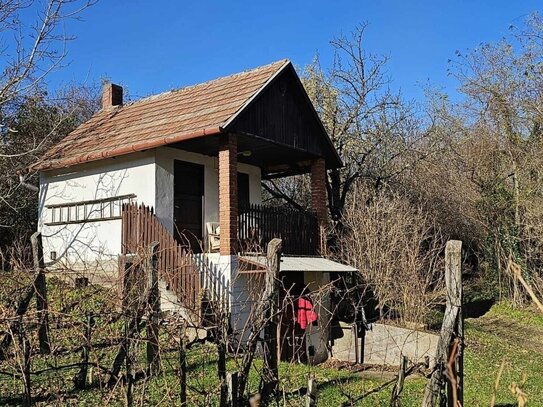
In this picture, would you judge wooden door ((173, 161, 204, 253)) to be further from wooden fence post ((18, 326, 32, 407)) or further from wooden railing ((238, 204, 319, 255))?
wooden fence post ((18, 326, 32, 407))

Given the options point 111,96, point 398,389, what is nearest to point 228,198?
point 398,389

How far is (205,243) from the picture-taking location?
14.7 m

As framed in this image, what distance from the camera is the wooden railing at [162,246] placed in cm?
1130

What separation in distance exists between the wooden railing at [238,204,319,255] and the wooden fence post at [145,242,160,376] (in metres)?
5.91

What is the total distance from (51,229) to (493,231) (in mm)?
15797

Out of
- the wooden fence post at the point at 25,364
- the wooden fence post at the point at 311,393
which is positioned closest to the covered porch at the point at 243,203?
the wooden fence post at the point at 25,364

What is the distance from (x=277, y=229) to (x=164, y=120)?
413cm

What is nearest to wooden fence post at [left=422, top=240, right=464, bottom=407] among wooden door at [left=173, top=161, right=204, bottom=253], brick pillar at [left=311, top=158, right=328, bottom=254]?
wooden door at [left=173, top=161, right=204, bottom=253]

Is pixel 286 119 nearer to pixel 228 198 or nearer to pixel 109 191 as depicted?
pixel 228 198

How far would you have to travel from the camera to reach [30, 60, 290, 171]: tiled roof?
1275 centimetres

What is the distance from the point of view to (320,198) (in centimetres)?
1602

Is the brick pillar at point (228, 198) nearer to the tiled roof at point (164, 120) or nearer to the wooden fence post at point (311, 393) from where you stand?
the tiled roof at point (164, 120)

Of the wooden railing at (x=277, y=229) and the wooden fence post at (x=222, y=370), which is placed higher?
the wooden railing at (x=277, y=229)

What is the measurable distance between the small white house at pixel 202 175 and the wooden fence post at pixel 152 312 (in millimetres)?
5347
